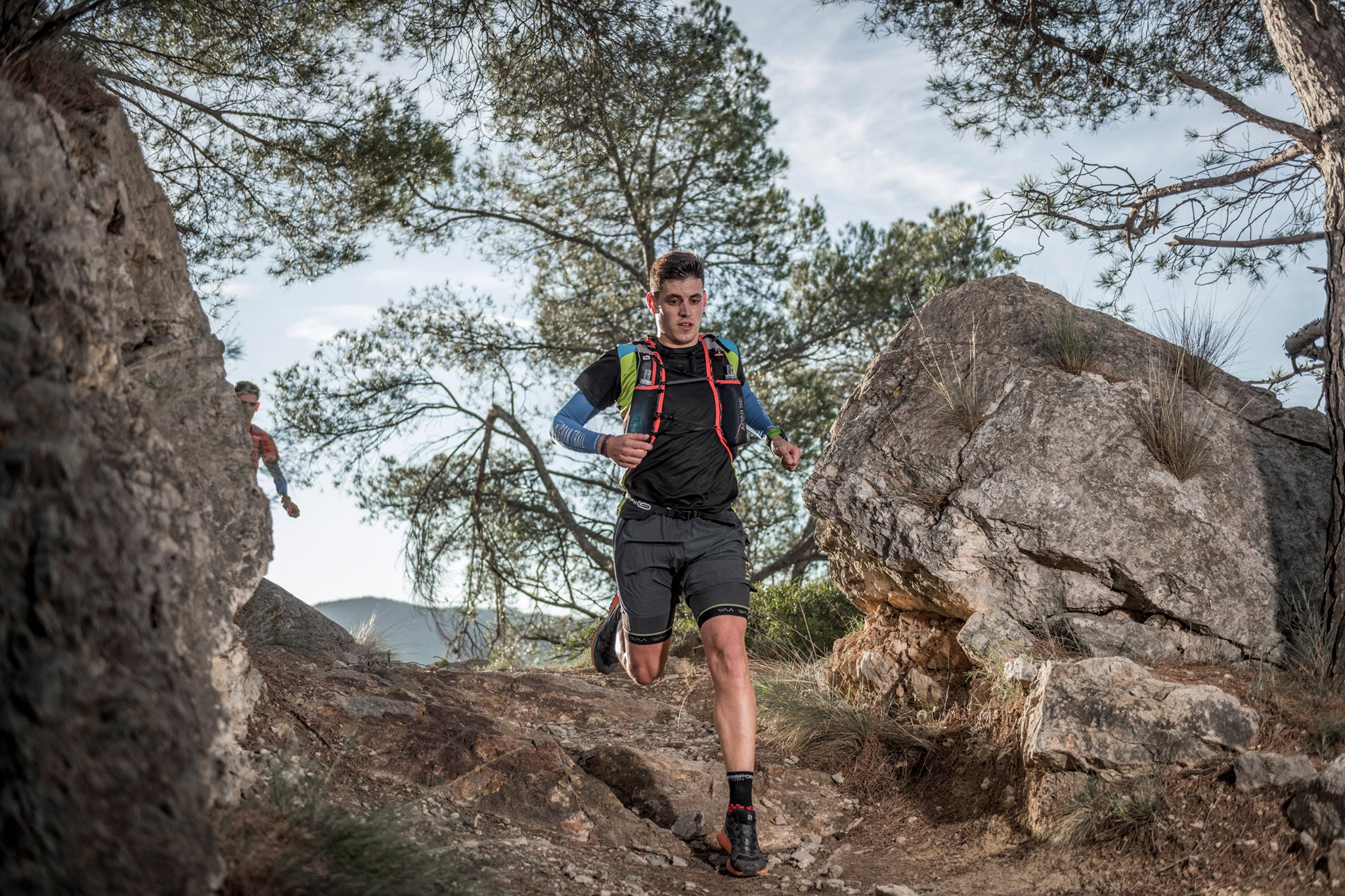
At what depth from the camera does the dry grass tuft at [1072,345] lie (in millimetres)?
5469

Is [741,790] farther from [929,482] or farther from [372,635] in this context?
[372,635]

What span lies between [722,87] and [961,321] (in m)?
5.63

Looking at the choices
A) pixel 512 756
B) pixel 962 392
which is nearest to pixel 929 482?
pixel 962 392

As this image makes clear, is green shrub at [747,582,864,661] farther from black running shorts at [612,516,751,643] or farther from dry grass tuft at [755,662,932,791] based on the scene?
black running shorts at [612,516,751,643]

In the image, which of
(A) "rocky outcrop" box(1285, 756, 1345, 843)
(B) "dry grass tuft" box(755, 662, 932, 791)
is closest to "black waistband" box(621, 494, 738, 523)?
(B) "dry grass tuft" box(755, 662, 932, 791)

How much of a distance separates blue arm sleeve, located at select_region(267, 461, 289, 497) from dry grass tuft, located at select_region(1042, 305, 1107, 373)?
6.67 metres

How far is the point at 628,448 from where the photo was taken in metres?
3.95

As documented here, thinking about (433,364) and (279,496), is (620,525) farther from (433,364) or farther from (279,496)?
(433,364)

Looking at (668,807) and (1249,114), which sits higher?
(1249,114)

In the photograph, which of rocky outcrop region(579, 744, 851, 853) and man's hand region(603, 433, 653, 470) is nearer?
man's hand region(603, 433, 653, 470)

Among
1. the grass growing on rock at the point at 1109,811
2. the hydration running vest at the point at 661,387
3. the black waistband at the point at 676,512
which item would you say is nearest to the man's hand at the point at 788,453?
the hydration running vest at the point at 661,387

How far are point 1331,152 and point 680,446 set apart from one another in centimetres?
420

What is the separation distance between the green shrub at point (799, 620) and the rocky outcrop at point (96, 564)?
5482mm

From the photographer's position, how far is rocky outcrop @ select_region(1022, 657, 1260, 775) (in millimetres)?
3957
